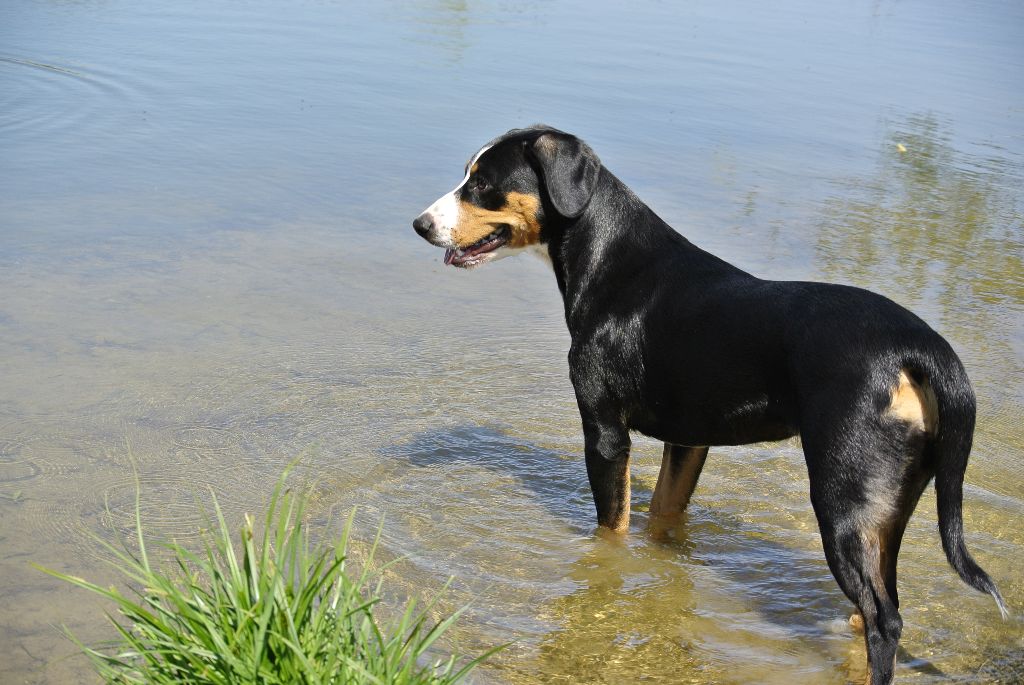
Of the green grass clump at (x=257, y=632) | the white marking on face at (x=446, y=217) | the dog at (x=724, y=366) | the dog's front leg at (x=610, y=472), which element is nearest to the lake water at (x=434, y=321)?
the dog's front leg at (x=610, y=472)

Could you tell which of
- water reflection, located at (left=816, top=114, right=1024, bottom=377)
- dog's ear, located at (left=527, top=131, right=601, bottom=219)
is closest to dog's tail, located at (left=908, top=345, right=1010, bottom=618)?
dog's ear, located at (left=527, top=131, right=601, bottom=219)

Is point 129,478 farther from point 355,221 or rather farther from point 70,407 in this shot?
point 355,221

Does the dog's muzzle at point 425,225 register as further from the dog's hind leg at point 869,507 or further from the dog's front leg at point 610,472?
the dog's hind leg at point 869,507

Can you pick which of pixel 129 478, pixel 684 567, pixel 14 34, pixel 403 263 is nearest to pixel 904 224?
pixel 403 263

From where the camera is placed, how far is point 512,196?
489 centimetres

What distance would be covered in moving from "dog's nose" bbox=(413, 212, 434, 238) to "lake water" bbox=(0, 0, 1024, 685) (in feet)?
4.15

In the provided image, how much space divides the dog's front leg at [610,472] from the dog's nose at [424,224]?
113 centimetres

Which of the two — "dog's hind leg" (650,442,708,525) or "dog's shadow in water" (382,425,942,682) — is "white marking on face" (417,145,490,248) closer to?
"dog's shadow in water" (382,425,942,682)

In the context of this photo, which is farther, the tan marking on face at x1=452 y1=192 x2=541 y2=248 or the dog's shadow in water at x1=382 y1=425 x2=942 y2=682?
the tan marking on face at x1=452 y1=192 x2=541 y2=248

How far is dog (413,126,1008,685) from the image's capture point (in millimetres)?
3652

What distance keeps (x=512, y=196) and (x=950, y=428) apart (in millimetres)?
2140

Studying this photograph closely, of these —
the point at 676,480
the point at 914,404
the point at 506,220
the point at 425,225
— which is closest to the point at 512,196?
the point at 506,220

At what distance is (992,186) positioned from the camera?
11.1 metres

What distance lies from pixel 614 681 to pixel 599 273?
1708 mm
